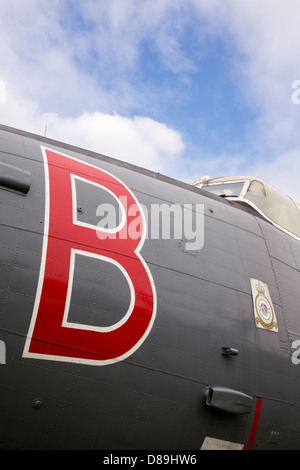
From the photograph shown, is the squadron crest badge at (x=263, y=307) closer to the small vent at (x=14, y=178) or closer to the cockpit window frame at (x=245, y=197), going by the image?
the cockpit window frame at (x=245, y=197)

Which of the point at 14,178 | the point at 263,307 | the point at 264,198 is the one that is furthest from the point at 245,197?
the point at 14,178

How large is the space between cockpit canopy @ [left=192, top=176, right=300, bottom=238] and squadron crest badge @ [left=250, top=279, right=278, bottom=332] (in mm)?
2577

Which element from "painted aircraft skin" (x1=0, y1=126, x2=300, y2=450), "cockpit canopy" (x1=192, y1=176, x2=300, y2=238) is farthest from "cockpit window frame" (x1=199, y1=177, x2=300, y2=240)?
"painted aircraft skin" (x1=0, y1=126, x2=300, y2=450)

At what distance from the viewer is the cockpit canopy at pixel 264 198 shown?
34.4 feet

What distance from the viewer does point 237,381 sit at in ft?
23.0

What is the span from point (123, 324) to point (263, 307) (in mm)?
2879

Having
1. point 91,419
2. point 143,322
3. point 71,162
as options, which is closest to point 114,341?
point 143,322

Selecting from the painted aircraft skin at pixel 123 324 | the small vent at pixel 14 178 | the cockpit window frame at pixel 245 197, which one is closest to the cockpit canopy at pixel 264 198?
the cockpit window frame at pixel 245 197

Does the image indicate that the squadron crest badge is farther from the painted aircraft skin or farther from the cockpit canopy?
the cockpit canopy

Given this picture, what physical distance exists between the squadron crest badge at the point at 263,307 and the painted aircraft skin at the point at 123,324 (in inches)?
1.1

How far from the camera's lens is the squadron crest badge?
7699 millimetres

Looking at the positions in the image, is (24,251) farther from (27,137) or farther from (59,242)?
(27,137)

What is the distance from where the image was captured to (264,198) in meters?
10.7

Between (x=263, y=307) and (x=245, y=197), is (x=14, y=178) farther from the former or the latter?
(x=245, y=197)
